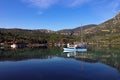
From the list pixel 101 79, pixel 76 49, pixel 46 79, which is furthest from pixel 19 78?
pixel 76 49

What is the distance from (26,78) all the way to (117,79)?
16344 millimetres

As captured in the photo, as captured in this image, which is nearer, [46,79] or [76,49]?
[46,79]

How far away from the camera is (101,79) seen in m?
38.8

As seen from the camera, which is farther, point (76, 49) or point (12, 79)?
point (76, 49)

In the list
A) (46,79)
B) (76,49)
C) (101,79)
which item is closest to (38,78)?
(46,79)

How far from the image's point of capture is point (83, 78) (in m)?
40.6

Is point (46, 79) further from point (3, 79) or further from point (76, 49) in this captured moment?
point (76, 49)

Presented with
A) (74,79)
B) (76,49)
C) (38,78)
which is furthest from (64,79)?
(76,49)

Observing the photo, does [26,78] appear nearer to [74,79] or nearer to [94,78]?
[74,79]

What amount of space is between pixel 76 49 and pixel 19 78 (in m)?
82.8

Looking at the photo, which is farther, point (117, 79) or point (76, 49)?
point (76, 49)

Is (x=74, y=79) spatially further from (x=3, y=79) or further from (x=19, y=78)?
(x=3, y=79)

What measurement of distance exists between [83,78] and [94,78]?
79.3 inches

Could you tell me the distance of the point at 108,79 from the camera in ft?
128
